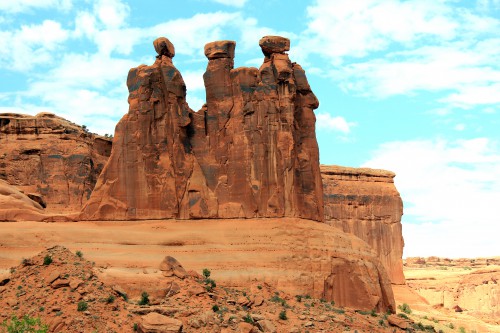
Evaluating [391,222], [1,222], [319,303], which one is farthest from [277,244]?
[391,222]

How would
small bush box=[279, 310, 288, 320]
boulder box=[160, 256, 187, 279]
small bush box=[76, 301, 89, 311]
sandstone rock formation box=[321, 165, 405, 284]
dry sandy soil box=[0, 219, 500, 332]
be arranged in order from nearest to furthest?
1. small bush box=[76, 301, 89, 311]
2. small bush box=[279, 310, 288, 320]
3. boulder box=[160, 256, 187, 279]
4. dry sandy soil box=[0, 219, 500, 332]
5. sandstone rock formation box=[321, 165, 405, 284]

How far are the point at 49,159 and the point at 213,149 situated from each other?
85.9ft

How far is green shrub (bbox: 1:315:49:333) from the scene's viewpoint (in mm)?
41031

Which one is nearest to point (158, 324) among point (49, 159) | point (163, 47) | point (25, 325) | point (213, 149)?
point (25, 325)

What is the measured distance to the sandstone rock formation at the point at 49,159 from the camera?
81.2 meters

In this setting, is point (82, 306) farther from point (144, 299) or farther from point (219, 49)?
point (219, 49)

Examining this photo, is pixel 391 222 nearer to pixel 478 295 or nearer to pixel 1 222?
pixel 478 295

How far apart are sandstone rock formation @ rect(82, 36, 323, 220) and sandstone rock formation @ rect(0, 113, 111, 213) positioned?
69.5ft

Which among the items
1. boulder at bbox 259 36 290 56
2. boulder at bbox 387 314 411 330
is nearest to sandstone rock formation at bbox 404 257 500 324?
boulder at bbox 387 314 411 330

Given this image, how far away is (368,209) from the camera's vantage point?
330 ft

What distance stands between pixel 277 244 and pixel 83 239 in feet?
36.9

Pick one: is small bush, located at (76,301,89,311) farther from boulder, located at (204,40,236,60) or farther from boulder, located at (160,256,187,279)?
boulder, located at (204,40,236,60)

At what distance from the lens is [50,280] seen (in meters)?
47.2

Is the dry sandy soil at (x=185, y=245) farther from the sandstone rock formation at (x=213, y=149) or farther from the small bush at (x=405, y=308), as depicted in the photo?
the small bush at (x=405, y=308)
